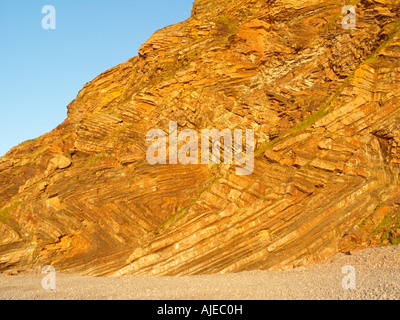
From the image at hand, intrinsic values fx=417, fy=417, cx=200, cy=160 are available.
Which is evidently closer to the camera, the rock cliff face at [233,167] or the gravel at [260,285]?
the gravel at [260,285]

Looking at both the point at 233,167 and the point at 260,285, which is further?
the point at 233,167

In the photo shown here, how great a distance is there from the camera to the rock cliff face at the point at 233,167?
21016 mm

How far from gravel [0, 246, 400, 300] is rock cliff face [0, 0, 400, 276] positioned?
4.24 feet

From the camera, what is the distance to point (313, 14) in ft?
98.9

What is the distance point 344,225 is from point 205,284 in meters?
7.46

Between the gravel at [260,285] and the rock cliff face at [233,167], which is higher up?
the rock cliff face at [233,167]

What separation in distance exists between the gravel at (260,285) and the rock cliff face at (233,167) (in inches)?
50.9

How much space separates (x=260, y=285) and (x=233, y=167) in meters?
9.20

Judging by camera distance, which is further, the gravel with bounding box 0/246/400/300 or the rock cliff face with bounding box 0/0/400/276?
the rock cliff face with bounding box 0/0/400/276

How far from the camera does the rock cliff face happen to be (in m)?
21.0

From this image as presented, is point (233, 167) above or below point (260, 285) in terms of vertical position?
above

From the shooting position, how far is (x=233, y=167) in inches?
972

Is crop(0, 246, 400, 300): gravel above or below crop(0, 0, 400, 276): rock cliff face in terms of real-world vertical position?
below
